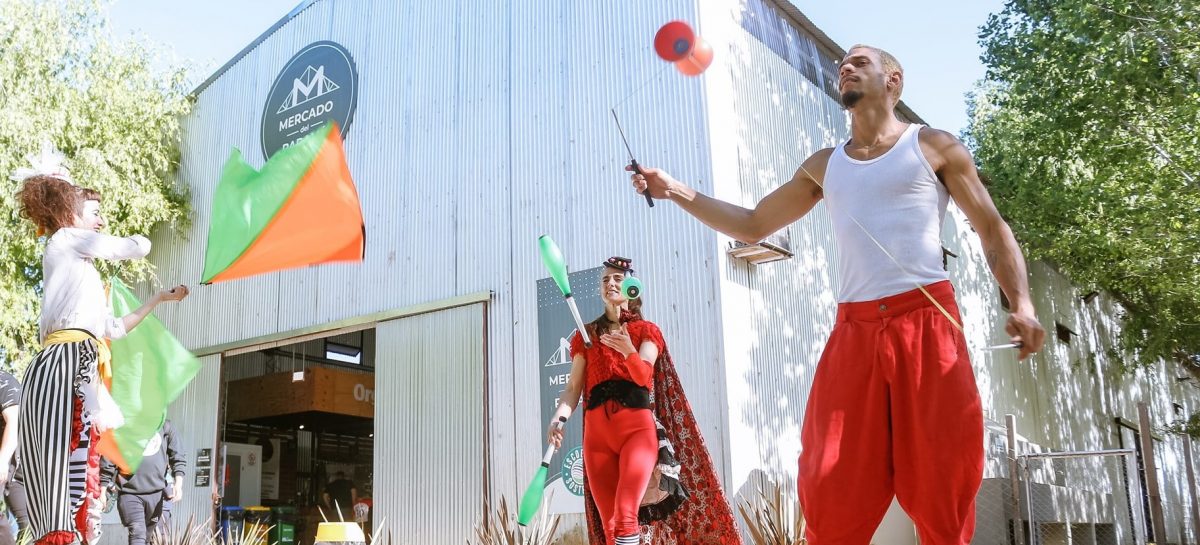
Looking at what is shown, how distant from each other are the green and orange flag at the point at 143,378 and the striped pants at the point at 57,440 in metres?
1.94

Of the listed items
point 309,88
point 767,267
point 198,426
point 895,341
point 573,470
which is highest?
point 309,88

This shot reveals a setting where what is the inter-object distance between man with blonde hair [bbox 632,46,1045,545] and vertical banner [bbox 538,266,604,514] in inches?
240

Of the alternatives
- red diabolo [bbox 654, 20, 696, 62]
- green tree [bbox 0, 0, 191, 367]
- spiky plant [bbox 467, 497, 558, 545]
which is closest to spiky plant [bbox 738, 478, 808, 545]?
spiky plant [bbox 467, 497, 558, 545]

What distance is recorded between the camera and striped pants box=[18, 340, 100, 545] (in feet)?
11.9

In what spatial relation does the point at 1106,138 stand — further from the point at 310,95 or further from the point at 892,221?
the point at 892,221

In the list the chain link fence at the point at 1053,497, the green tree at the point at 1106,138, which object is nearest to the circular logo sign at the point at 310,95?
the chain link fence at the point at 1053,497

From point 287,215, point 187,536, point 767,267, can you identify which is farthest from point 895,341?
point 187,536

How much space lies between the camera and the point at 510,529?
28.7 feet

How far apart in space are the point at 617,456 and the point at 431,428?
18.1 feet

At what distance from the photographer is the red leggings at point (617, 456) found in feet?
15.4

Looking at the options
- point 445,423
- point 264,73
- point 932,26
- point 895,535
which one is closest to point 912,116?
point 932,26

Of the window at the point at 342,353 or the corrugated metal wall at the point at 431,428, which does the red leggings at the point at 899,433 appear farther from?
the window at the point at 342,353

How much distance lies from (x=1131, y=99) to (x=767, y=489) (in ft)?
25.9

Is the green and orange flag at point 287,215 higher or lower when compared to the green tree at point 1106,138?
lower
